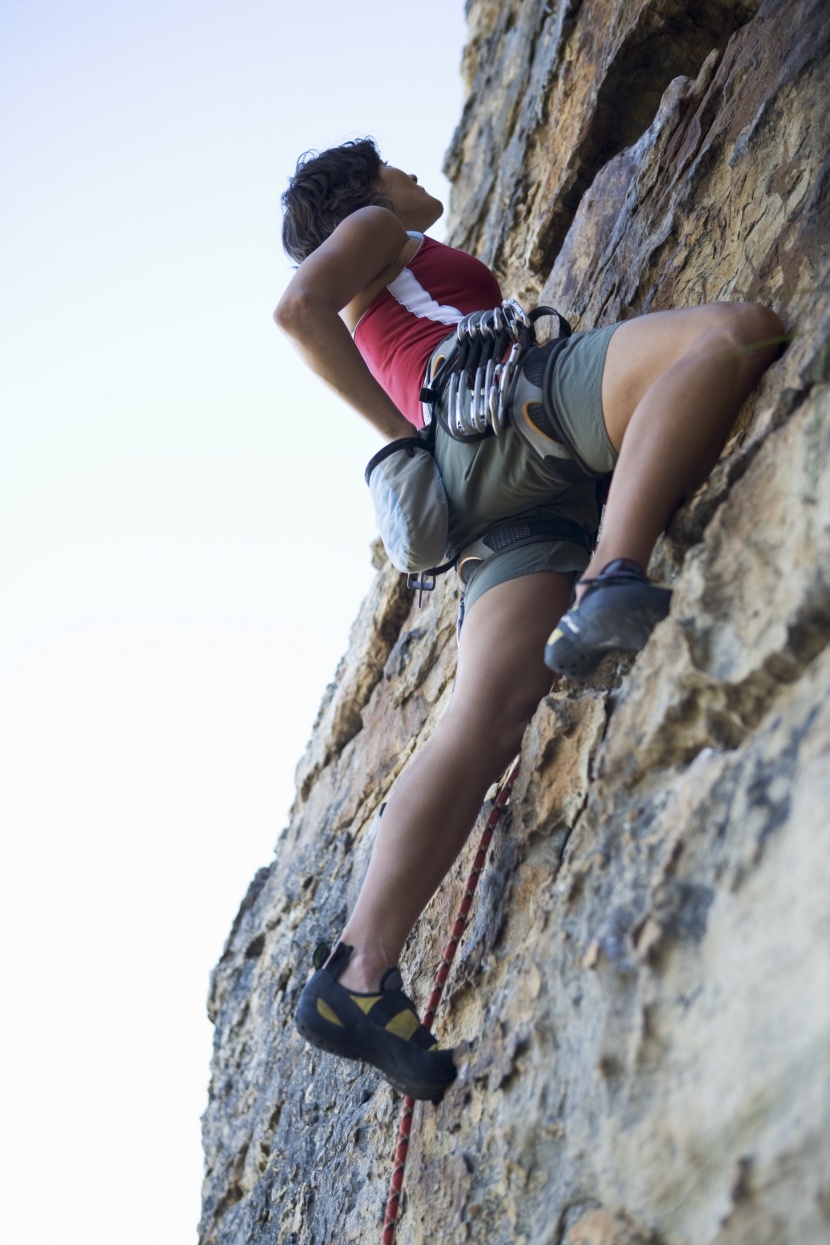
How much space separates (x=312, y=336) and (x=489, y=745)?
1.14 metres

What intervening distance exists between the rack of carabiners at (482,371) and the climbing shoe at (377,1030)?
4.18ft

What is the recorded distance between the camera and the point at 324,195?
3.34 metres

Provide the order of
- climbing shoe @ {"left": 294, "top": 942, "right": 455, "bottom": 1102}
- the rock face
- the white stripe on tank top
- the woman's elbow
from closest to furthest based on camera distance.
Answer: the rock face → climbing shoe @ {"left": 294, "top": 942, "right": 455, "bottom": 1102} → the woman's elbow → the white stripe on tank top

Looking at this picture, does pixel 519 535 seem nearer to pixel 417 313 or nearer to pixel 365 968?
pixel 417 313

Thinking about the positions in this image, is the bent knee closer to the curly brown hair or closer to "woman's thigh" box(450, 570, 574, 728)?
"woman's thigh" box(450, 570, 574, 728)

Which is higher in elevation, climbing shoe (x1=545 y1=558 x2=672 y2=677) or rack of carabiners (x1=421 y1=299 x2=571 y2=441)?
rack of carabiners (x1=421 y1=299 x2=571 y2=441)

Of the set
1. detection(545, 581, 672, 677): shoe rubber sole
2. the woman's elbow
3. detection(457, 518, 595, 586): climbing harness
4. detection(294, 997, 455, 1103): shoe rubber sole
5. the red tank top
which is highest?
the red tank top

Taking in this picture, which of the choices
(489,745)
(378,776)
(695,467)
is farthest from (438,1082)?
(378,776)

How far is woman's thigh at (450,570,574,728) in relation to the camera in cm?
267

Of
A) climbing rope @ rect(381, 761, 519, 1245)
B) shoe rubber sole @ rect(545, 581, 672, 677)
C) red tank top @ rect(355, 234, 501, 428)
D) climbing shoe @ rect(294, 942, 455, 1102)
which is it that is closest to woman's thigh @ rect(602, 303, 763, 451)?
shoe rubber sole @ rect(545, 581, 672, 677)

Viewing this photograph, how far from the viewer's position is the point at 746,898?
1705mm

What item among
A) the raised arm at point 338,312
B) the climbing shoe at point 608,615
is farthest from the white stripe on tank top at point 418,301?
the climbing shoe at point 608,615

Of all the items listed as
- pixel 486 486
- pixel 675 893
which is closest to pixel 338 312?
pixel 486 486

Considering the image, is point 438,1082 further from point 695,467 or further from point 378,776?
point 378,776
